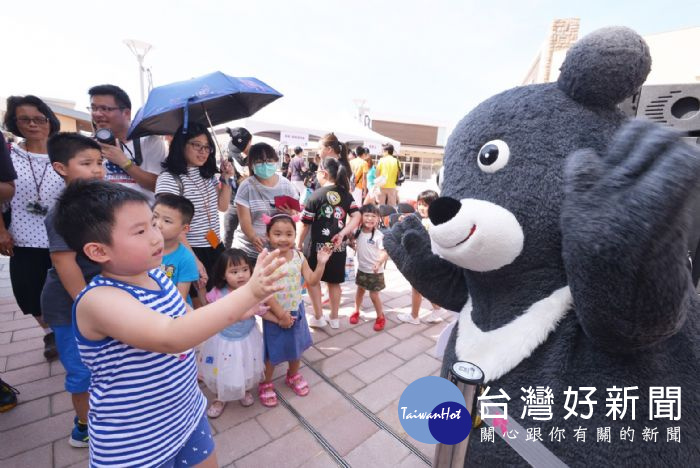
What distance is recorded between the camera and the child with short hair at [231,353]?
7.10 feet

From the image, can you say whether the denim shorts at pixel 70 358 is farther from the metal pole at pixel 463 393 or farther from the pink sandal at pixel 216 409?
the metal pole at pixel 463 393

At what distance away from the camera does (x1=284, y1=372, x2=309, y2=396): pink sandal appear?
7.91ft

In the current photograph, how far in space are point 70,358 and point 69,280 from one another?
1.46 ft

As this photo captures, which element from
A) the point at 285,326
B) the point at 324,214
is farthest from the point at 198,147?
the point at 285,326

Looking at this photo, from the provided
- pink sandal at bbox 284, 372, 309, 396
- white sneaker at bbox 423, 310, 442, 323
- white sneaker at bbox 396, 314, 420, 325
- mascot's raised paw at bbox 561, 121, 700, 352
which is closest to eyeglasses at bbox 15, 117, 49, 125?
pink sandal at bbox 284, 372, 309, 396

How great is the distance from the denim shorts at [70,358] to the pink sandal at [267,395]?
1042 millimetres

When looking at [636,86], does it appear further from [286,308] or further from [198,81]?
[198,81]

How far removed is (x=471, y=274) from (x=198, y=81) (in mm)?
2506

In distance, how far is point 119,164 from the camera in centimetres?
239

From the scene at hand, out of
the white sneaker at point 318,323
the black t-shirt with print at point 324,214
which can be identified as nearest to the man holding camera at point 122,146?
the black t-shirt with print at point 324,214

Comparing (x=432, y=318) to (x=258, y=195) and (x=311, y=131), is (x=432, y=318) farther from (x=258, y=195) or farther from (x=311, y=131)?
(x=311, y=131)

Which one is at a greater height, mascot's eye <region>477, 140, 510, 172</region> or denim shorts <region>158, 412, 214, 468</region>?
mascot's eye <region>477, 140, 510, 172</region>

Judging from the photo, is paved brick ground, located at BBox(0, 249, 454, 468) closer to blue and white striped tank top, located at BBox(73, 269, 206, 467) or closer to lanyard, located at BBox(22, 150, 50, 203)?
blue and white striped tank top, located at BBox(73, 269, 206, 467)

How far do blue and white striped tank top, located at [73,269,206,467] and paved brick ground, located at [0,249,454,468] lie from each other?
87 centimetres
